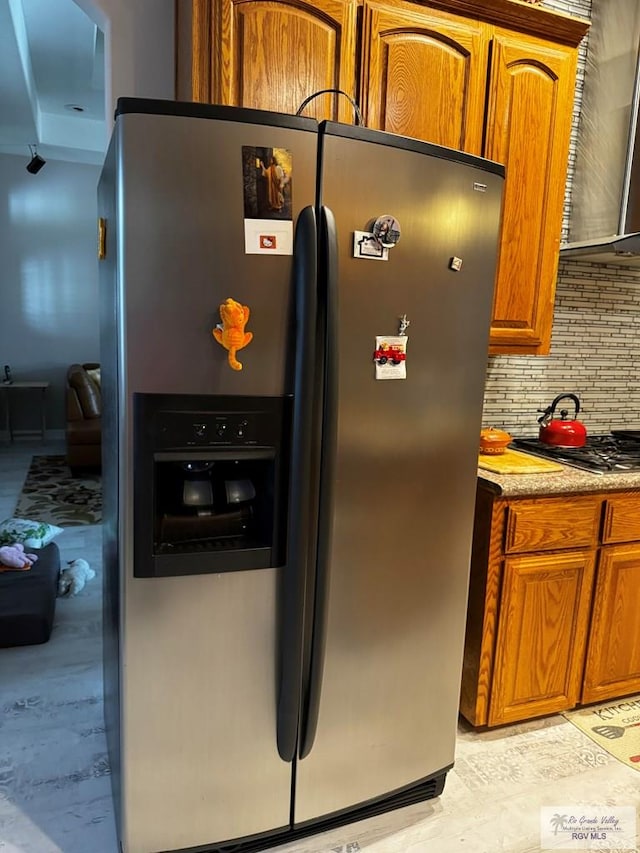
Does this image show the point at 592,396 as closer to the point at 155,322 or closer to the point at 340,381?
the point at 340,381

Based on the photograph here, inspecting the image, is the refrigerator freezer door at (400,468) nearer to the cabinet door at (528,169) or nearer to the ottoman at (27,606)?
the cabinet door at (528,169)

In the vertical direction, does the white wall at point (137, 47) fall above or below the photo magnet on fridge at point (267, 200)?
above

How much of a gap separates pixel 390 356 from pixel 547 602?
1.12 meters

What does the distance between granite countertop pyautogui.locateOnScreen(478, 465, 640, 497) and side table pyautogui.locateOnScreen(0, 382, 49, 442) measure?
524 centimetres

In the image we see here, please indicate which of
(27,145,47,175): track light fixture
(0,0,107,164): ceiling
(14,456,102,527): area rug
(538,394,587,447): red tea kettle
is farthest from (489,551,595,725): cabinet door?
(27,145,47,175): track light fixture

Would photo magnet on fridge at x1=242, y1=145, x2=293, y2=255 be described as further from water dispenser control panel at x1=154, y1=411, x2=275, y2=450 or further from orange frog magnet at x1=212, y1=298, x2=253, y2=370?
water dispenser control panel at x1=154, y1=411, x2=275, y2=450

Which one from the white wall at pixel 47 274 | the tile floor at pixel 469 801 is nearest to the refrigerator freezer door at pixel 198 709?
the tile floor at pixel 469 801

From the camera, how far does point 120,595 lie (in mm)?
1366

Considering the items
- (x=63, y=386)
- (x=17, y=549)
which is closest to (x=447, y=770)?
(x=17, y=549)

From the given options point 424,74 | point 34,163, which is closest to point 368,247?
point 424,74

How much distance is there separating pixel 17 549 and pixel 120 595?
5.74 ft

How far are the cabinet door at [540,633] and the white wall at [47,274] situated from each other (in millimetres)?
5545

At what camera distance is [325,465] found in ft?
4.54

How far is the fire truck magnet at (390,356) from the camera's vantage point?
1.44 metres
